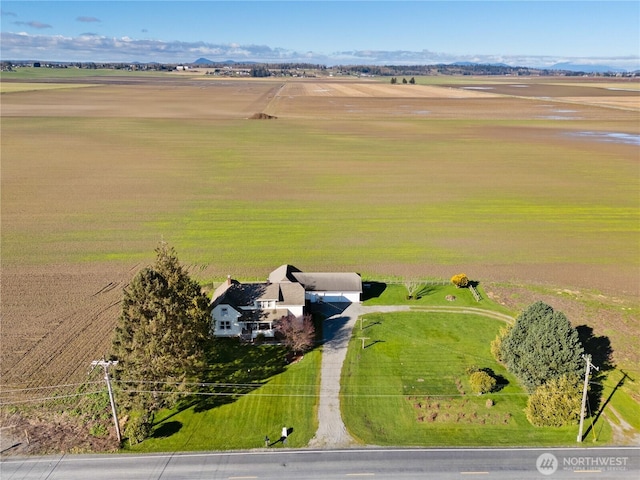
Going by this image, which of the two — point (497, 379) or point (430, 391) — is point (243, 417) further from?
point (497, 379)

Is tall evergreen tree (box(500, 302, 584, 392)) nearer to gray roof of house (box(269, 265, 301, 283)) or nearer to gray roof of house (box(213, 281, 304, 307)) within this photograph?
gray roof of house (box(213, 281, 304, 307))

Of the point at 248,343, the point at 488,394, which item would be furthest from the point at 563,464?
the point at 248,343

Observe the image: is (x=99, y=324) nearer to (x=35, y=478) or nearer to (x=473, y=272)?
(x=35, y=478)

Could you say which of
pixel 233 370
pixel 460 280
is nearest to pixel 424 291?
pixel 460 280

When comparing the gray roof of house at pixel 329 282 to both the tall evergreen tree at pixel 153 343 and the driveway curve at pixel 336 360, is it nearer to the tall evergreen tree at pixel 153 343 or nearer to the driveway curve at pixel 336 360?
the driveway curve at pixel 336 360

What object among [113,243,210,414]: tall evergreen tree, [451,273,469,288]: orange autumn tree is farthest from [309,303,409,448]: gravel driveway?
[113,243,210,414]: tall evergreen tree
